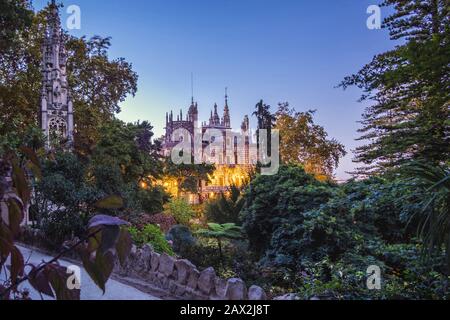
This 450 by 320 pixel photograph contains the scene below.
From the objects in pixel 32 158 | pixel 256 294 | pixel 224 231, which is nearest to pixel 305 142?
pixel 224 231

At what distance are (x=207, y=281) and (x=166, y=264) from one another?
1.04 meters

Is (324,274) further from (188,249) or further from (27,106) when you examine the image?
(27,106)

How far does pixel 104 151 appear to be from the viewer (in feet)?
41.8

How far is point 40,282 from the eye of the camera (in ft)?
2.70

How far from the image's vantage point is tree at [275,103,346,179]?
2269 centimetres

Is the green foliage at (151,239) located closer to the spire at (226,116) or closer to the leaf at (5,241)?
the leaf at (5,241)

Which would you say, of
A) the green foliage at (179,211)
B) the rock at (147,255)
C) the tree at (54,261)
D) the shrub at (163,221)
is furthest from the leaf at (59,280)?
the green foliage at (179,211)

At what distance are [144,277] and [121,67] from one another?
17514 millimetres

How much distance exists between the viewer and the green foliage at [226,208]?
12577 mm

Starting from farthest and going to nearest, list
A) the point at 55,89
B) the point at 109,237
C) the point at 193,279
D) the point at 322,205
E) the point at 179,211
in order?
the point at 55,89 → the point at 179,211 → the point at 322,205 → the point at 193,279 → the point at 109,237

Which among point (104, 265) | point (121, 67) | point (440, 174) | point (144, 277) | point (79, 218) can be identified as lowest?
point (144, 277)

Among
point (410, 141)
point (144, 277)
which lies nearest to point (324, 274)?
point (144, 277)

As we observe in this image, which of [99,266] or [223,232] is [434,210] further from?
[223,232]

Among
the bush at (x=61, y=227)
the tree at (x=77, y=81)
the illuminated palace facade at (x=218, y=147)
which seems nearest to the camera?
the bush at (x=61, y=227)
